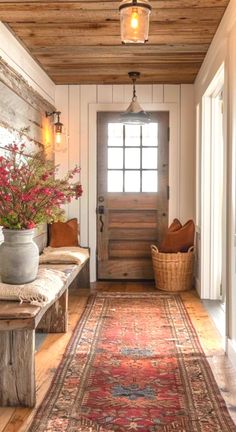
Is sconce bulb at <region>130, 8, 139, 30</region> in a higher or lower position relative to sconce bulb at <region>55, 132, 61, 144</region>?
higher

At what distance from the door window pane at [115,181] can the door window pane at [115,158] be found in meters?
0.07

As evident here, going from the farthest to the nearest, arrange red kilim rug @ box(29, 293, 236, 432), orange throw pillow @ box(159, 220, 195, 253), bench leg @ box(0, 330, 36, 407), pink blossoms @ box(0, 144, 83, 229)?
orange throw pillow @ box(159, 220, 195, 253) → pink blossoms @ box(0, 144, 83, 229) → bench leg @ box(0, 330, 36, 407) → red kilim rug @ box(29, 293, 236, 432)

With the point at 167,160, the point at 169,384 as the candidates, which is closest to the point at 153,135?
the point at 167,160

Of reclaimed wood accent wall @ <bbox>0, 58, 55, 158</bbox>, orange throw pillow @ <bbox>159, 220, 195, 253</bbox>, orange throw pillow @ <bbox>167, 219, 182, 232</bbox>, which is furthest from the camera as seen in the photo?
orange throw pillow @ <bbox>167, 219, 182, 232</bbox>

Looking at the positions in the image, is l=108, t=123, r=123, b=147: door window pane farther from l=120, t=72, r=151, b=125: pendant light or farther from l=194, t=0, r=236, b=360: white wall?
l=194, t=0, r=236, b=360: white wall

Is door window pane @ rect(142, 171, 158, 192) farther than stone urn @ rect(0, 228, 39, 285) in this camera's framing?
Yes

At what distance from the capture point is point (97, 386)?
2748 millimetres

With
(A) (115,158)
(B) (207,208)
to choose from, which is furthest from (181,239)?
(A) (115,158)

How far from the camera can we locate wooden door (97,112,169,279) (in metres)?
5.90

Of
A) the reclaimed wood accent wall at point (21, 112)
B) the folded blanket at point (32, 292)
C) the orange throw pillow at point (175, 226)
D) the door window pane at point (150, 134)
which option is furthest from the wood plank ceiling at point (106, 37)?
the folded blanket at point (32, 292)

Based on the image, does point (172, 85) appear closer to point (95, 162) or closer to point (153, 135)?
point (153, 135)

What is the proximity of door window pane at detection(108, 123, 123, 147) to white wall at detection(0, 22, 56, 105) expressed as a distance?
2.51ft

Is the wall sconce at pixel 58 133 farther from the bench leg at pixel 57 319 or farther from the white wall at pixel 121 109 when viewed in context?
the bench leg at pixel 57 319

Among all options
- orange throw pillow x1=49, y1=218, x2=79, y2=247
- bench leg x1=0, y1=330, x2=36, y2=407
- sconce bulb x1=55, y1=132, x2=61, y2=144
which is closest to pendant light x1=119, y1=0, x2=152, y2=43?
bench leg x1=0, y1=330, x2=36, y2=407
